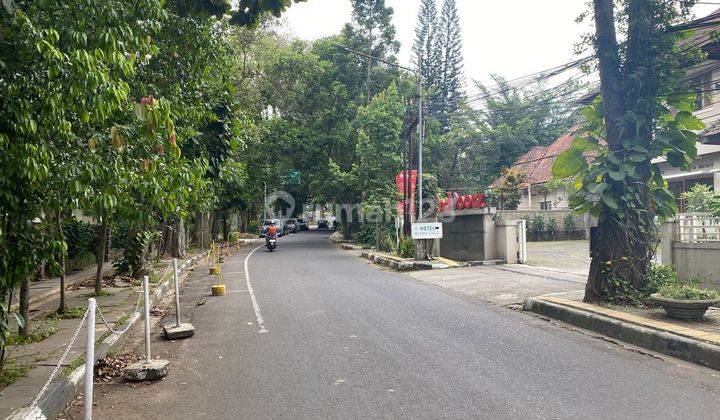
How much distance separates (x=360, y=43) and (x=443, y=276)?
25.5 m

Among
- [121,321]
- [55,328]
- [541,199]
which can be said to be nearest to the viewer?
[55,328]

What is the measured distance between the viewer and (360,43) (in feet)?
122

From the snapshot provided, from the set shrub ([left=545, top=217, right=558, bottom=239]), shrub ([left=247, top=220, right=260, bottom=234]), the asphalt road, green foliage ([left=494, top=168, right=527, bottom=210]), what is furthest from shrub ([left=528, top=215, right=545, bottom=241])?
shrub ([left=247, top=220, right=260, bottom=234])

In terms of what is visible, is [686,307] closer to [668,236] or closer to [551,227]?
[668,236]

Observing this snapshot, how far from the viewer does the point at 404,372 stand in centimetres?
583

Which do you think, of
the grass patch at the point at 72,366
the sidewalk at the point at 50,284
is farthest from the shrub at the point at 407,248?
the grass patch at the point at 72,366

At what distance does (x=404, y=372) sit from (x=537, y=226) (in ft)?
92.1

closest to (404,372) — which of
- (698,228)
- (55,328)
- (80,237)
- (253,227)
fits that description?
(55,328)

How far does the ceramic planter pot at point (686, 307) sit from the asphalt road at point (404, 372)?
1.20 m

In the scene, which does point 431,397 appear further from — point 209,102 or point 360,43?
point 360,43

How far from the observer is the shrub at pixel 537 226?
3197cm

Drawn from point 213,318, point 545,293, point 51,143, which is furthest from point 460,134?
point 51,143

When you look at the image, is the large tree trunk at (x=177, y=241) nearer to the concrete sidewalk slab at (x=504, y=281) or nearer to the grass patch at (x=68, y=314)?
the concrete sidewalk slab at (x=504, y=281)

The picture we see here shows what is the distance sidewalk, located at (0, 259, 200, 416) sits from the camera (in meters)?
5.31
